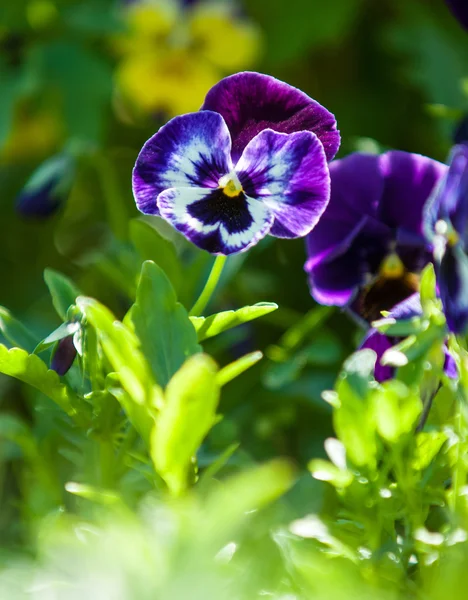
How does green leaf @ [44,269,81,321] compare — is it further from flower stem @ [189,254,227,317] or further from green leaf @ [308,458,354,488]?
green leaf @ [308,458,354,488]

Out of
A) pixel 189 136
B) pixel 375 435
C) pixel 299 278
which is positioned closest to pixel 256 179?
pixel 189 136

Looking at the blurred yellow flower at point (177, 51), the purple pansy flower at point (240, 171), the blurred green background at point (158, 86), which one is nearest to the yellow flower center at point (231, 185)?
the purple pansy flower at point (240, 171)

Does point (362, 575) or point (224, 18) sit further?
point (224, 18)

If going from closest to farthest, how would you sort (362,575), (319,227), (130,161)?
1. (362,575)
2. (319,227)
3. (130,161)

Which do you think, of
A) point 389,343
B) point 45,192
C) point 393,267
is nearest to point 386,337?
point 389,343

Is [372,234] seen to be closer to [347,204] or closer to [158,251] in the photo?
[347,204]

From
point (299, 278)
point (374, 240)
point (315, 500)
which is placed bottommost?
point (299, 278)

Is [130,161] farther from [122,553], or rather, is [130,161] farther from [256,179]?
[122,553]
